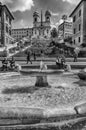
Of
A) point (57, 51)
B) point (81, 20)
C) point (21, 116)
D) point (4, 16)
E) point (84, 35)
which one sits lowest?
point (21, 116)

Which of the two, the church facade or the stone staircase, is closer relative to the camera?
the stone staircase

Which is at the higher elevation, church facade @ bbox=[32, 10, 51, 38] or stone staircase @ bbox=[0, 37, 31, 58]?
church facade @ bbox=[32, 10, 51, 38]

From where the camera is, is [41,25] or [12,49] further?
[41,25]

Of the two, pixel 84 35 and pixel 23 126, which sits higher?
pixel 84 35

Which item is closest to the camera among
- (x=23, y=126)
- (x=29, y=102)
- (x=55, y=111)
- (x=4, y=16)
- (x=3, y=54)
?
(x=23, y=126)

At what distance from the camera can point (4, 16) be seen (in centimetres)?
5094

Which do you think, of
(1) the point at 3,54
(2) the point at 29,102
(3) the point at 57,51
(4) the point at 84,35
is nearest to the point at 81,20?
(4) the point at 84,35

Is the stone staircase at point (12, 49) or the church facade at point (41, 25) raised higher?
the church facade at point (41, 25)

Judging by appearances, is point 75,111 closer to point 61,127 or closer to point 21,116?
point 61,127

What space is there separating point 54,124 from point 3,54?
34.3 m

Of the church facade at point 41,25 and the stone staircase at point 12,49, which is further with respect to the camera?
the church facade at point 41,25

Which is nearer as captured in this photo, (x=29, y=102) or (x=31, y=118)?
(x=31, y=118)

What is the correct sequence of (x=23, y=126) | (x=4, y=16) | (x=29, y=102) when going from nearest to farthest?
(x=23, y=126)
(x=29, y=102)
(x=4, y=16)

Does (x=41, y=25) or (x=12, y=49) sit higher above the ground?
(x=41, y=25)
